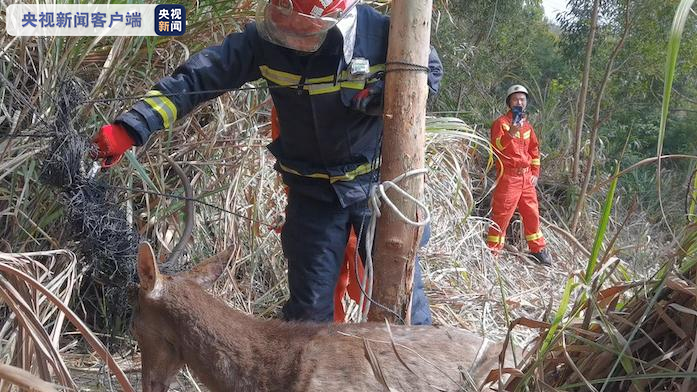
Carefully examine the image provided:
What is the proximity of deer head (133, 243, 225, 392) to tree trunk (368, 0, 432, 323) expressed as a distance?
0.89 m

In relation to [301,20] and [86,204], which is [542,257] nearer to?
[301,20]

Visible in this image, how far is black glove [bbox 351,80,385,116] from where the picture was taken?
146 inches

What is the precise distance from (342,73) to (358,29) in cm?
25

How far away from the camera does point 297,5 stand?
361cm

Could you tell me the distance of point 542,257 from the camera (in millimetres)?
8461

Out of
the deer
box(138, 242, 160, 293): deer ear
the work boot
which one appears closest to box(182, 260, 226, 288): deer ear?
the deer

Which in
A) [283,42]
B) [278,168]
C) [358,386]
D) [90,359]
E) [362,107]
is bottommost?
[90,359]

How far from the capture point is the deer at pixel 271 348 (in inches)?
116

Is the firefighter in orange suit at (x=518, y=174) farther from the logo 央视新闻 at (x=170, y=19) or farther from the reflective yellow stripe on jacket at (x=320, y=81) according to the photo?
the reflective yellow stripe on jacket at (x=320, y=81)

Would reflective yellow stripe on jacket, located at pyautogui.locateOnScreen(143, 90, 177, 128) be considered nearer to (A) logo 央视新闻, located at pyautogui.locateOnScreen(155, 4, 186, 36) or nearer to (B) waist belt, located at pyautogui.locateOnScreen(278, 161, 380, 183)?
(B) waist belt, located at pyautogui.locateOnScreen(278, 161, 380, 183)

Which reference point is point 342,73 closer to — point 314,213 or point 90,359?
point 314,213

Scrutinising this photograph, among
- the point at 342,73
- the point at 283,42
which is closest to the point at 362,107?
the point at 342,73

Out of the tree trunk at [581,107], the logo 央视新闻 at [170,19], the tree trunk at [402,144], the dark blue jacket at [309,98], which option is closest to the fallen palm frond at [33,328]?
the dark blue jacket at [309,98]

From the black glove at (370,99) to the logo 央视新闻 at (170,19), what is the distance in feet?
7.95
